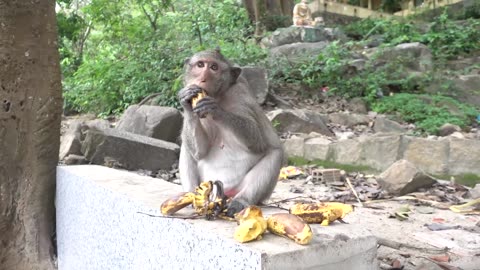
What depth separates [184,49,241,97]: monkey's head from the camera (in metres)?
3.05

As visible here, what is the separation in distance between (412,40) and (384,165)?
959 centimetres

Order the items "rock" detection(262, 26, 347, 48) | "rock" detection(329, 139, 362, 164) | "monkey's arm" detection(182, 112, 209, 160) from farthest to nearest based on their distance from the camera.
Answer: "rock" detection(262, 26, 347, 48) → "rock" detection(329, 139, 362, 164) → "monkey's arm" detection(182, 112, 209, 160)

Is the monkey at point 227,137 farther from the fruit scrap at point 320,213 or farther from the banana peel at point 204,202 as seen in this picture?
the fruit scrap at point 320,213

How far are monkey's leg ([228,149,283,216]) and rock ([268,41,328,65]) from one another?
356 inches

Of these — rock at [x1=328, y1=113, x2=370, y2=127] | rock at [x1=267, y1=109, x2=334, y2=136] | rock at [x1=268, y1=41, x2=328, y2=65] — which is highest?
rock at [x1=268, y1=41, x2=328, y2=65]

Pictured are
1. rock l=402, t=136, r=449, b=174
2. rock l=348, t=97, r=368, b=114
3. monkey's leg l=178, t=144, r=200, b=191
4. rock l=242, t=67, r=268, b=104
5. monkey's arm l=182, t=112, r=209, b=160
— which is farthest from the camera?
rock l=348, t=97, r=368, b=114

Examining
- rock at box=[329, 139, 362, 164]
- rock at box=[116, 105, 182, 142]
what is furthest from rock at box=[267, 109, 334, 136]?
rock at box=[116, 105, 182, 142]

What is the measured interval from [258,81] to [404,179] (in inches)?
205

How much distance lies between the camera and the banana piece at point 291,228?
1.99 metres

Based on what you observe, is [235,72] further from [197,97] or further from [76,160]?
[76,160]

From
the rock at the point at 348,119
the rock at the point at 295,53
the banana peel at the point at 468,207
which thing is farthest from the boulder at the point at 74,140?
the rock at the point at 295,53

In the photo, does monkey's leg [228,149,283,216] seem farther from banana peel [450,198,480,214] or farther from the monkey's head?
banana peel [450,198,480,214]

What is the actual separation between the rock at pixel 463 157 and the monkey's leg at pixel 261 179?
359cm

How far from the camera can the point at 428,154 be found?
6.24 meters
